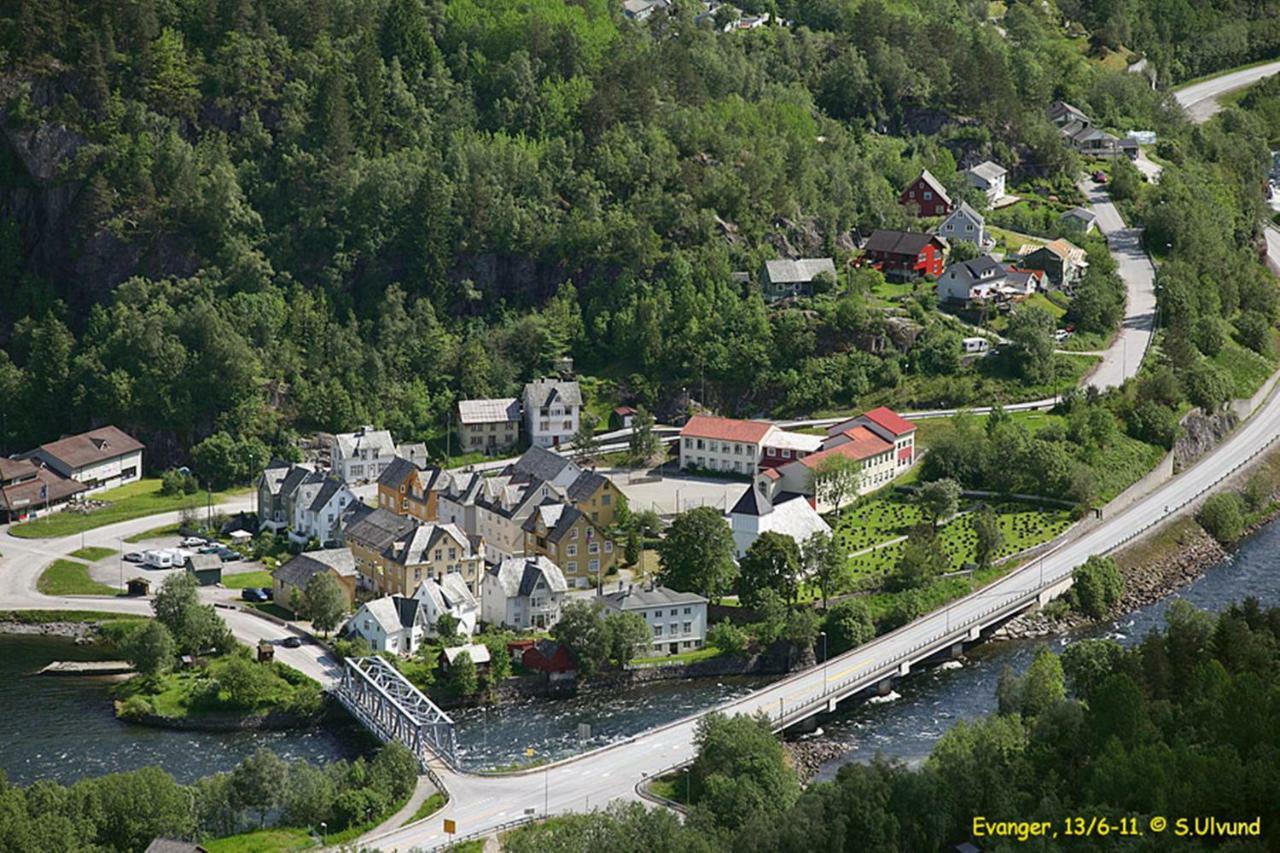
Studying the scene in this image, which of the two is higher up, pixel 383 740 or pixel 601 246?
pixel 601 246

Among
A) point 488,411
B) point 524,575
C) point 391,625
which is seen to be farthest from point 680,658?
point 488,411

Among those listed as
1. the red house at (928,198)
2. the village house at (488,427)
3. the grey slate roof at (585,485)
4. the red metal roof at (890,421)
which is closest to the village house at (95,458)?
the village house at (488,427)

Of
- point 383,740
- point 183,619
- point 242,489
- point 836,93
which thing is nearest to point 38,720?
point 183,619

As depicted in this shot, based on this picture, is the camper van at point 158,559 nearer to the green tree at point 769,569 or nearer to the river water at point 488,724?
the river water at point 488,724

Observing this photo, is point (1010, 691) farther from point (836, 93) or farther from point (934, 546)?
point (836, 93)

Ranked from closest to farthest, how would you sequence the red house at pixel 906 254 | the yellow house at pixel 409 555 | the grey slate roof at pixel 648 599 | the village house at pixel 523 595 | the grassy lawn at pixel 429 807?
the grassy lawn at pixel 429 807 < the grey slate roof at pixel 648 599 < the village house at pixel 523 595 < the yellow house at pixel 409 555 < the red house at pixel 906 254

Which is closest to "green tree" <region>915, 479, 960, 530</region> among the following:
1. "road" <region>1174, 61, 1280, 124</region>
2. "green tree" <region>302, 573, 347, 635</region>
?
"green tree" <region>302, 573, 347, 635</region>
